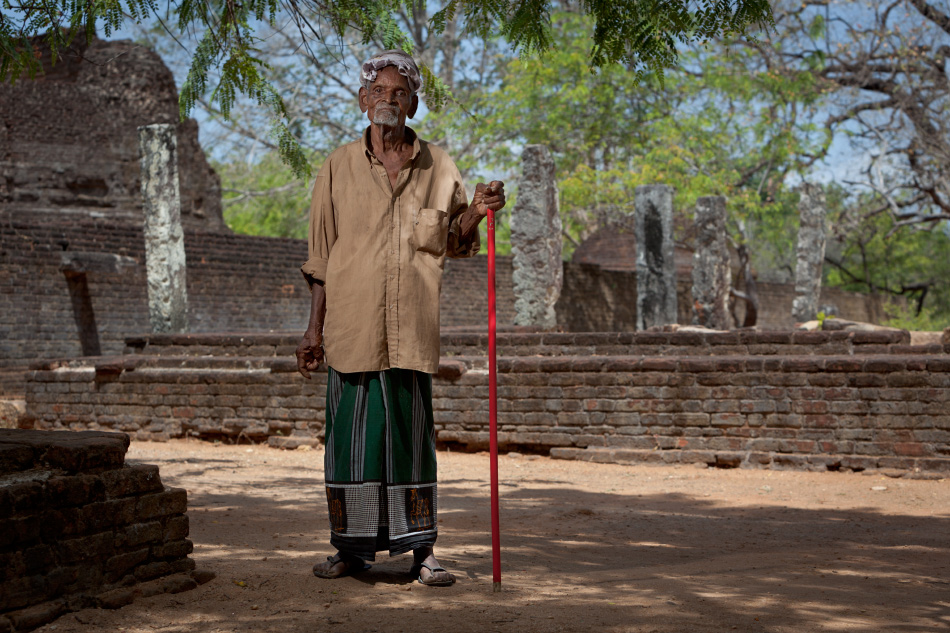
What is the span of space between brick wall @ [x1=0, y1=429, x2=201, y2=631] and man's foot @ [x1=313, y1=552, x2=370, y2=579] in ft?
1.35

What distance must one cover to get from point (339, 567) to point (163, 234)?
1118 centimetres

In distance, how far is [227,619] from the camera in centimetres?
263

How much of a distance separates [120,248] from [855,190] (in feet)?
62.1

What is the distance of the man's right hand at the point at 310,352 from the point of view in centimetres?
313

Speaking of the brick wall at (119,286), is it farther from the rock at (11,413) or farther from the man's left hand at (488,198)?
the man's left hand at (488,198)

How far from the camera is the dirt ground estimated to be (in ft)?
8.77

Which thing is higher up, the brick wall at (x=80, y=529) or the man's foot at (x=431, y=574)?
the brick wall at (x=80, y=529)

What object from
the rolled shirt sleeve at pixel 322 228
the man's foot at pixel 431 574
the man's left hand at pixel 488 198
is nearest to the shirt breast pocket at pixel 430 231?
the man's left hand at pixel 488 198

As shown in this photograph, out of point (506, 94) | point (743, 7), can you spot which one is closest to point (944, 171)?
point (506, 94)

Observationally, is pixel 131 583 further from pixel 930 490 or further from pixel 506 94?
pixel 506 94

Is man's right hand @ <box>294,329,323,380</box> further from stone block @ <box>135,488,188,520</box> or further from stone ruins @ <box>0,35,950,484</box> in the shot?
stone ruins @ <box>0,35,950,484</box>

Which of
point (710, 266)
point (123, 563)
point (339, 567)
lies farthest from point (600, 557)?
point (710, 266)

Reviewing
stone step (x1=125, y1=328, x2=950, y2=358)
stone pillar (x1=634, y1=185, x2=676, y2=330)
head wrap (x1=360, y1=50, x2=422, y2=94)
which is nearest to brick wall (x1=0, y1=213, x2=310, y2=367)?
stone step (x1=125, y1=328, x2=950, y2=358)

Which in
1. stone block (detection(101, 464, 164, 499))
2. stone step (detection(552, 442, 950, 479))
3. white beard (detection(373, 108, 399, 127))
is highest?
white beard (detection(373, 108, 399, 127))
